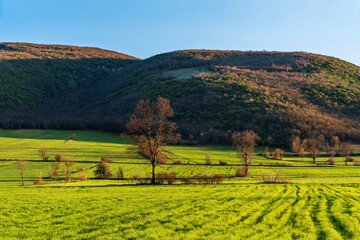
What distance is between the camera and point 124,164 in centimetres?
4872

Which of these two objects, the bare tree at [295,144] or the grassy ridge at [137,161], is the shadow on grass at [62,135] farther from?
the bare tree at [295,144]

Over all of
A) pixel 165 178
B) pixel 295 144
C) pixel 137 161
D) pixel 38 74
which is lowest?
pixel 137 161

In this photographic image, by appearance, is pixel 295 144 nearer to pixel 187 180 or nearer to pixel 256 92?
pixel 256 92

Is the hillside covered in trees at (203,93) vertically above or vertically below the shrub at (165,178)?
above

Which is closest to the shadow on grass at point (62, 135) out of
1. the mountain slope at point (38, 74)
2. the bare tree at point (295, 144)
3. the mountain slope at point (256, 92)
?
the mountain slope at point (256, 92)

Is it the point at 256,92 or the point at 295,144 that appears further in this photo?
the point at 256,92

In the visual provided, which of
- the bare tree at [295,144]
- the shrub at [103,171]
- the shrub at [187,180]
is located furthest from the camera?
the bare tree at [295,144]

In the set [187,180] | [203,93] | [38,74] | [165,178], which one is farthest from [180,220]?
[38,74]

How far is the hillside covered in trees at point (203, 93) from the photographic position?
7988cm

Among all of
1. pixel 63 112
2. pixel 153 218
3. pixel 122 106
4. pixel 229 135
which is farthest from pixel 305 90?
pixel 63 112

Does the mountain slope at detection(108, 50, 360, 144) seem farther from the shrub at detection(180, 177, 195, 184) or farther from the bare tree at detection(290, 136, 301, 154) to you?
the shrub at detection(180, 177, 195, 184)

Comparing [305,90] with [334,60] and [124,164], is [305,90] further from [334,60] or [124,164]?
[124,164]

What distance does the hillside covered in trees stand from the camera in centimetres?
7988

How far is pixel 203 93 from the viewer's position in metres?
104
